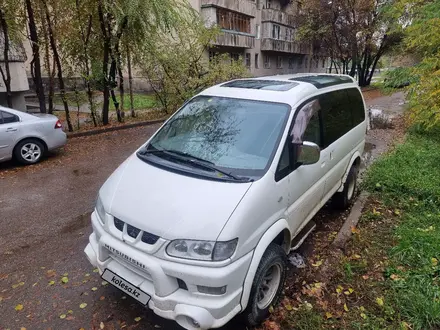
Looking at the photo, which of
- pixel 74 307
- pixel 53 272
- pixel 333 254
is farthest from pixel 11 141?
pixel 333 254

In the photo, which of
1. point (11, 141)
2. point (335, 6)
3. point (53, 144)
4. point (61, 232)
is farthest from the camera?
point (335, 6)

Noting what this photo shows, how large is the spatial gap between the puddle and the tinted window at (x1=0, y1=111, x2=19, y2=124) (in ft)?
11.3

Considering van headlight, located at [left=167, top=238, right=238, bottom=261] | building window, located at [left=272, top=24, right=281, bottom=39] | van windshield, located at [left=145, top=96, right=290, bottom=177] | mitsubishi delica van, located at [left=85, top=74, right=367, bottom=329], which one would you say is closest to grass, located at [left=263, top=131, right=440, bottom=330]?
mitsubishi delica van, located at [left=85, top=74, right=367, bottom=329]

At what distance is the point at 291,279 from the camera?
3.42 meters

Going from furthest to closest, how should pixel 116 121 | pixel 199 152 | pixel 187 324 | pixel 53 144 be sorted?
pixel 116 121 → pixel 53 144 → pixel 199 152 → pixel 187 324

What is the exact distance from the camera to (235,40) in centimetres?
2542

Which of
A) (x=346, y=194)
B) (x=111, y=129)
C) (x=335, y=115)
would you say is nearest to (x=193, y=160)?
(x=335, y=115)

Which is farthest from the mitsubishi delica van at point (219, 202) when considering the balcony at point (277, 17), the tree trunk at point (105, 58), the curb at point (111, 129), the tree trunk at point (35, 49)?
the balcony at point (277, 17)

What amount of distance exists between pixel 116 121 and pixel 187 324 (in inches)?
437

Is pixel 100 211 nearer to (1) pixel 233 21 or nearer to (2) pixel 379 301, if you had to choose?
(2) pixel 379 301

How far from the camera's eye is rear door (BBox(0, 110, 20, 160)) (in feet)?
21.5

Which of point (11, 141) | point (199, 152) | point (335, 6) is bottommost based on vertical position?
point (11, 141)

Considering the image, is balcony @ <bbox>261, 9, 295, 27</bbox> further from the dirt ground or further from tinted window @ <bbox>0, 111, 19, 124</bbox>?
tinted window @ <bbox>0, 111, 19, 124</bbox>

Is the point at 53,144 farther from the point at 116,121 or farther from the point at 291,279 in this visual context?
the point at 291,279
